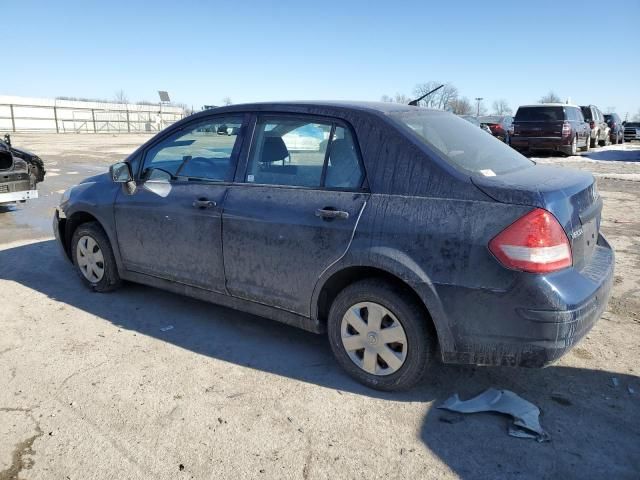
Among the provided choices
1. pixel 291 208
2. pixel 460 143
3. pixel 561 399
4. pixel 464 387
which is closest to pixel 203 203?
pixel 291 208

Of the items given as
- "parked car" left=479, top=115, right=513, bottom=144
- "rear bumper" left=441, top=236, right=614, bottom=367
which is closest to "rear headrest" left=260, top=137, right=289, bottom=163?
"rear bumper" left=441, top=236, right=614, bottom=367

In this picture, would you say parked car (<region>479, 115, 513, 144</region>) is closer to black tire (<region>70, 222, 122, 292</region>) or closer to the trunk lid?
the trunk lid

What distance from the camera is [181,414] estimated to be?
116 inches

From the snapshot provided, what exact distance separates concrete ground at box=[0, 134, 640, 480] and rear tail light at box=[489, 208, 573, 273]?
929mm

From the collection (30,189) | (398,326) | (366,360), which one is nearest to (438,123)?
(398,326)

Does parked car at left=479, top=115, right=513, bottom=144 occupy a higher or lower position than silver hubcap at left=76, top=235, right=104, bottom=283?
higher

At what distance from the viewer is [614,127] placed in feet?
99.9

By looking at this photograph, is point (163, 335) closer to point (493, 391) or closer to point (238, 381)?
point (238, 381)

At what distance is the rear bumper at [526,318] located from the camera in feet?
8.61

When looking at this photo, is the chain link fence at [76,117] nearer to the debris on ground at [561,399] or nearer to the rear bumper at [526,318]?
the rear bumper at [526,318]

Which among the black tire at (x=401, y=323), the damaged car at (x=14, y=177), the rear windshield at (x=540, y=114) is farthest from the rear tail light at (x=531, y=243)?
the rear windshield at (x=540, y=114)

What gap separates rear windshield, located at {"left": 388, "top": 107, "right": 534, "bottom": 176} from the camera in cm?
306

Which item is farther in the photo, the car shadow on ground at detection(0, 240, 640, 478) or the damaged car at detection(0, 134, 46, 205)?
the damaged car at detection(0, 134, 46, 205)

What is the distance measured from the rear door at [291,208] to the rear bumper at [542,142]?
52.8 feet
